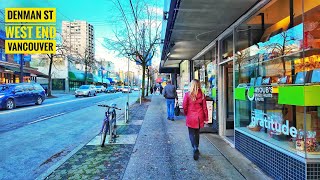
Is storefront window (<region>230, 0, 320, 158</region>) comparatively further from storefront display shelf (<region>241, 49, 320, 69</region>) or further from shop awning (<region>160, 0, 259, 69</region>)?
shop awning (<region>160, 0, 259, 69</region>)

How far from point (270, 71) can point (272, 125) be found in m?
1.05

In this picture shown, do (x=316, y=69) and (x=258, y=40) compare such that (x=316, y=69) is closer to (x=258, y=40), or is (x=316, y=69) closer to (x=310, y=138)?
(x=310, y=138)

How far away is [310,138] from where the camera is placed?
157 inches

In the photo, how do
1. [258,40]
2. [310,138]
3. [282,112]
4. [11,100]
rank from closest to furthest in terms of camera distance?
1. [310,138]
2. [282,112]
3. [258,40]
4. [11,100]

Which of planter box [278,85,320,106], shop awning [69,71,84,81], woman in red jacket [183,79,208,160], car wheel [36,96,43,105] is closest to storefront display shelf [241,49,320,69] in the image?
planter box [278,85,320,106]

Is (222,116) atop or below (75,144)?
atop

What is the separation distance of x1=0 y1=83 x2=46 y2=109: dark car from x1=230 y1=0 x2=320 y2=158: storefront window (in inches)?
656

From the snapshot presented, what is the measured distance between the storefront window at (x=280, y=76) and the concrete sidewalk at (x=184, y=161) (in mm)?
676

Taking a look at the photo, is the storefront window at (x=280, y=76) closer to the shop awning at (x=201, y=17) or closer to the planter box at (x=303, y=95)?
the planter box at (x=303, y=95)

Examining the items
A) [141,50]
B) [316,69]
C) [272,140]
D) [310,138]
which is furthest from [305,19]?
[141,50]

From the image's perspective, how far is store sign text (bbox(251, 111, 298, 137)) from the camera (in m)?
4.41

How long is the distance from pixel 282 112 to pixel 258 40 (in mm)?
2132

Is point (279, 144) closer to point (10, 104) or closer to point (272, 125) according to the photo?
point (272, 125)

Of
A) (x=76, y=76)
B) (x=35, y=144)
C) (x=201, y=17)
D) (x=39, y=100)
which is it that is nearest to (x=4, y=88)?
(x=39, y=100)
